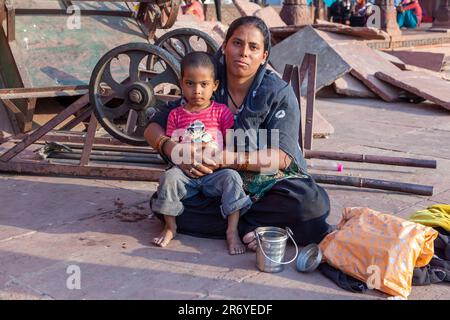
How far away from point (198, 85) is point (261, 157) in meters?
0.49

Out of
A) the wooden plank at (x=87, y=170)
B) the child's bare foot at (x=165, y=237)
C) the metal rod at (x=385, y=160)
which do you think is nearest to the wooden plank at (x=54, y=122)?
the wooden plank at (x=87, y=170)

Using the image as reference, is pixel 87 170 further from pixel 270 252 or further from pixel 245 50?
pixel 270 252

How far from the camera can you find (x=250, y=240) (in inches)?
121

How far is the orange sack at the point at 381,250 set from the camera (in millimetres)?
2555

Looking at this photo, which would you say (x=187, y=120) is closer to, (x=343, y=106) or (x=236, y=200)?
(x=236, y=200)

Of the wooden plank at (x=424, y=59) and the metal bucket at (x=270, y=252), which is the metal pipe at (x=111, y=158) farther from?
the wooden plank at (x=424, y=59)

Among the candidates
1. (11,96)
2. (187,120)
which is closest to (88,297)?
(187,120)

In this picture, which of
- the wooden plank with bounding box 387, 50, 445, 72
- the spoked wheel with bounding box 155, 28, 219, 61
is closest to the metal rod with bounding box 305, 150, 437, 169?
the spoked wheel with bounding box 155, 28, 219, 61

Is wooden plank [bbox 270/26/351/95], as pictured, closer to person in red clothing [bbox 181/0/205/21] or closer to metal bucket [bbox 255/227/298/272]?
person in red clothing [bbox 181/0/205/21]

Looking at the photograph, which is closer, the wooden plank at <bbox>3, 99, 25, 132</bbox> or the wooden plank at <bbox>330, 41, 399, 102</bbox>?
the wooden plank at <bbox>3, 99, 25, 132</bbox>

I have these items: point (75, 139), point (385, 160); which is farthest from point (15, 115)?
point (385, 160)

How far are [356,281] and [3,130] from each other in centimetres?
369

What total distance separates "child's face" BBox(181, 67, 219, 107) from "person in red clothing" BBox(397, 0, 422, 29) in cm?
1385

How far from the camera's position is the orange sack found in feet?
8.38
